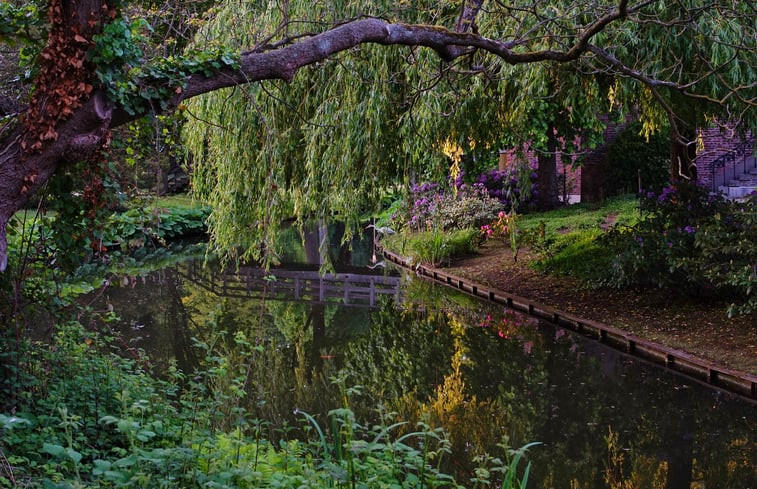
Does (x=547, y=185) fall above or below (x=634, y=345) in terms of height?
above

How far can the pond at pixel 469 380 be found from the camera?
6770 mm

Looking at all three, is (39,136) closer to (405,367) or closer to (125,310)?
(405,367)

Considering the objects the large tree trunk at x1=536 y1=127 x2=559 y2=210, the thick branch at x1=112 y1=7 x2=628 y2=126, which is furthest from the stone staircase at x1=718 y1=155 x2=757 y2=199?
the thick branch at x1=112 y1=7 x2=628 y2=126

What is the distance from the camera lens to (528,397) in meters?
8.60

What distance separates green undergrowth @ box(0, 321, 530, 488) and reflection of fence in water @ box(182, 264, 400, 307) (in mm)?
8737

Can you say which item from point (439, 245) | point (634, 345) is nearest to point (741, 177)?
point (439, 245)

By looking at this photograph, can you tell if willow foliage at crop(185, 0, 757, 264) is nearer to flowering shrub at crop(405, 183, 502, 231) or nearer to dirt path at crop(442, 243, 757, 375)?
dirt path at crop(442, 243, 757, 375)

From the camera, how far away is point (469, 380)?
9.33m

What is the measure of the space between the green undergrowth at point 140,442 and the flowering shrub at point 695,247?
4.86m

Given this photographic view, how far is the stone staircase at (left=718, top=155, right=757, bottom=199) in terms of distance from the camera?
19.8 m

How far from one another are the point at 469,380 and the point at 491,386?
1.10 feet

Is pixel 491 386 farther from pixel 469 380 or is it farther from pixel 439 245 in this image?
pixel 439 245

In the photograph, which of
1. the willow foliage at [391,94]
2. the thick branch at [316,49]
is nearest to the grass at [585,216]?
the willow foliage at [391,94]

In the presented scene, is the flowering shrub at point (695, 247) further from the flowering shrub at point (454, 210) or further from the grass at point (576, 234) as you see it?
the flowering shrub at point (454, 210)
